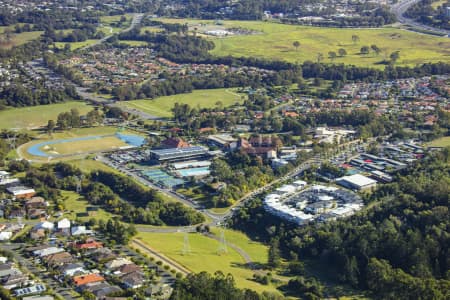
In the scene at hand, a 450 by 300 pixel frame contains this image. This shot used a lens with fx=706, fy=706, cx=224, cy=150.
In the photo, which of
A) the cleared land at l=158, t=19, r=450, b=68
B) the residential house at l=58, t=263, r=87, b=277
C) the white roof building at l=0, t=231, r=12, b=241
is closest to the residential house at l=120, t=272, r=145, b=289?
the residential house at l=58, t=263, r=87, b=277

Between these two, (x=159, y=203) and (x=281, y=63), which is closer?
(x=159, y=203)

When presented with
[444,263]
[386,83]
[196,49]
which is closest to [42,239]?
[444,263]

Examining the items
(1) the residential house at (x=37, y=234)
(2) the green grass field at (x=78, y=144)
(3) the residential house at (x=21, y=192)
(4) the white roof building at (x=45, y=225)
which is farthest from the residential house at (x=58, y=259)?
(2) the green grass field at (x=78, y=144)

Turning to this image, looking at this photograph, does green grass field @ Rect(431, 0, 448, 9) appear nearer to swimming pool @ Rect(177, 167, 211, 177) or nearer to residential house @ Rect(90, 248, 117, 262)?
swimming pool @ Rect(177, 167, 211, 177)

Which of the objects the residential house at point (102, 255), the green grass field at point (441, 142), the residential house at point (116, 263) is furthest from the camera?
the green grass field at point (441, 142)

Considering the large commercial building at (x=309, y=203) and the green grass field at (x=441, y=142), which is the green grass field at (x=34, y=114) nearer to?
the large commercial building at (x=309, y=203)

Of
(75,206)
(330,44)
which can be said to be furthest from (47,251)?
(330,44)

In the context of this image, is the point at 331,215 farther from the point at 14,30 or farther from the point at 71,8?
the point at 71,8
